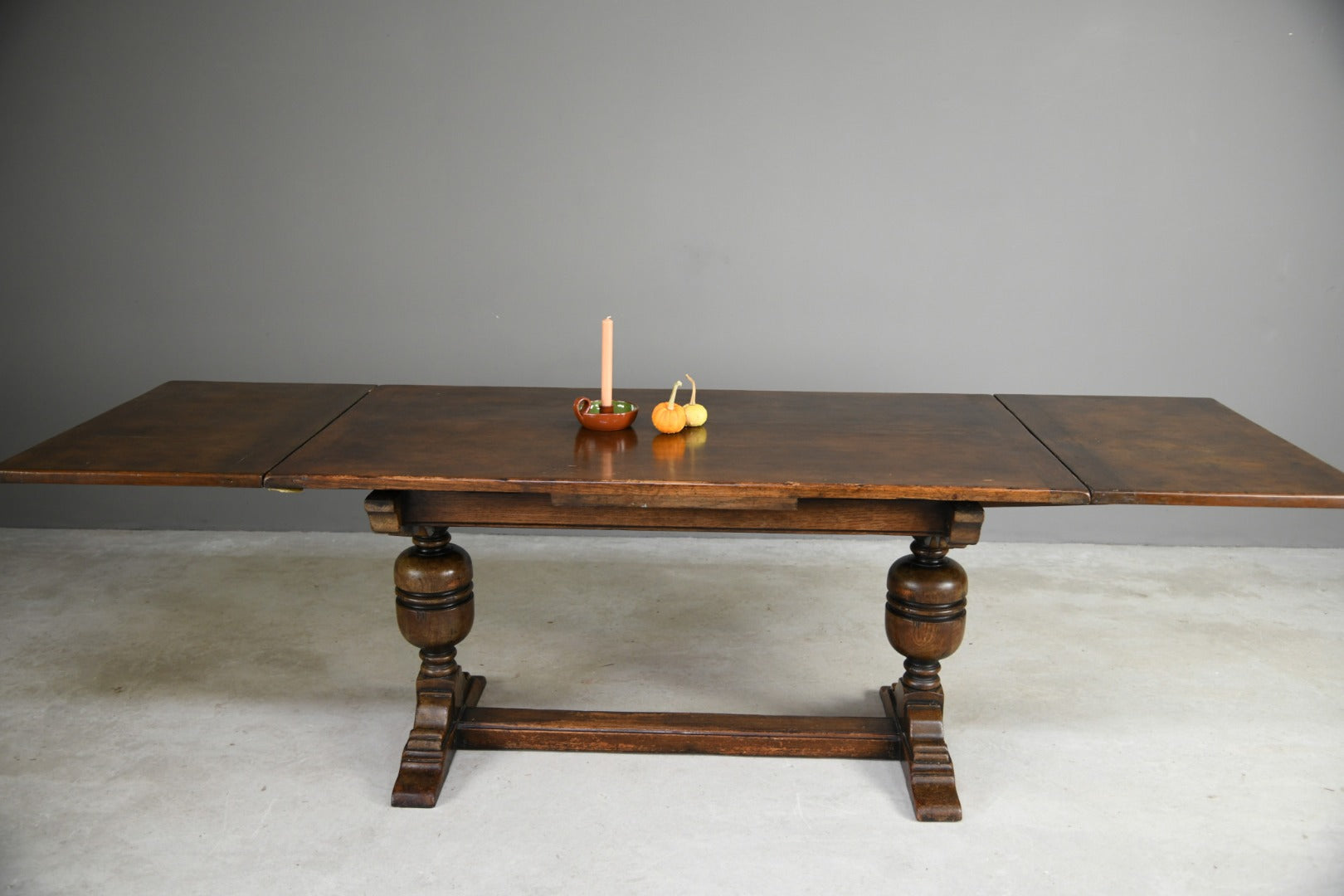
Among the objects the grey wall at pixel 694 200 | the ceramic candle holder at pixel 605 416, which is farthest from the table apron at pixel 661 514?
the grey wall at pixel 694 200

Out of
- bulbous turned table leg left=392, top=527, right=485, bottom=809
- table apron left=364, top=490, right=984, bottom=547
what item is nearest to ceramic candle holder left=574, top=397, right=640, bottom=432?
table apron left=364, top=490, right=984, bottom=547

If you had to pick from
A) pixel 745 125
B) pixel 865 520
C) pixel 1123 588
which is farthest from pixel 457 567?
pixel 1123 588

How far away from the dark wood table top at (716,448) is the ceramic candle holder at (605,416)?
28mm

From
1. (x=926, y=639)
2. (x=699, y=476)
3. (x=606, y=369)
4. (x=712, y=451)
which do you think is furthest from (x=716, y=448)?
(x=926, y=639)

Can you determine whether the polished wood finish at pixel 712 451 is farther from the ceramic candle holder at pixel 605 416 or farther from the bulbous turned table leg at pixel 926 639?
the bulbous turned table leg at pixel 926 639

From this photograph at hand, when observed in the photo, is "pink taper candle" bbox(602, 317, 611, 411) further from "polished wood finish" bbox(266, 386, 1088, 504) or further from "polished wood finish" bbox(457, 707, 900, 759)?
"polished wood finish" bbox(457, 707, 900, 759)

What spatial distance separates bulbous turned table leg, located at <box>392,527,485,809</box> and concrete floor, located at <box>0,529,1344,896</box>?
86 millimetres

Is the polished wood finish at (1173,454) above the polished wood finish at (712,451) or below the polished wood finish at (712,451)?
above

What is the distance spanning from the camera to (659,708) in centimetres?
332

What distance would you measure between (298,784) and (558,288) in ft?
7.20

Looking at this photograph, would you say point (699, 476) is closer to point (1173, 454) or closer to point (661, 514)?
point (661, 514)

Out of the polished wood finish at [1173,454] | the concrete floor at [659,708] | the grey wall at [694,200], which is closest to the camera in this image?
the polished wood finish at [1173,454]

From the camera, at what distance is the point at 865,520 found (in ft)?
9.10

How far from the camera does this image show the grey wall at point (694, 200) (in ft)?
14.2
